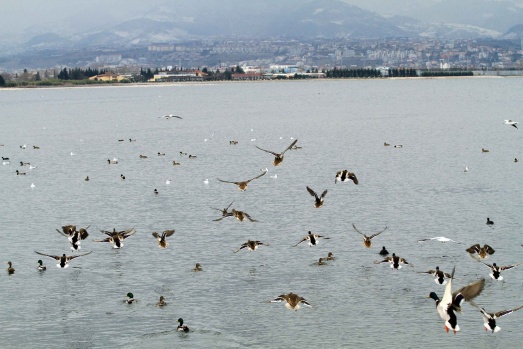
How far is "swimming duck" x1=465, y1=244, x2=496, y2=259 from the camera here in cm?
2331

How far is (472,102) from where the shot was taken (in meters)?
111

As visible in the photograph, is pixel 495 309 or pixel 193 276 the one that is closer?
pixel 495 309

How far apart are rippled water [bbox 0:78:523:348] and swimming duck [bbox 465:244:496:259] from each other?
0.46 m

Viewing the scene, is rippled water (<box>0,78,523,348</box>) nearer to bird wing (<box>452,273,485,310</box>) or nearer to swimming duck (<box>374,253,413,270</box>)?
swimming duck (<box>374,253,413,270</box>)

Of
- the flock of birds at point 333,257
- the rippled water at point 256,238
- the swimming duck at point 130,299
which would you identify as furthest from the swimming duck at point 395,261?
the swimming duck at point 130,299

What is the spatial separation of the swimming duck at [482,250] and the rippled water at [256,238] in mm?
464

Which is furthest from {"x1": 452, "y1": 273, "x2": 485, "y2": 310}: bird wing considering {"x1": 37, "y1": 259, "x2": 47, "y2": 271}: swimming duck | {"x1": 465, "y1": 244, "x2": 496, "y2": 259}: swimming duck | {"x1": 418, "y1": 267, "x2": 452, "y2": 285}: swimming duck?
{"x1": 37, "y1": 259, "x2": 47, "y2": 271}: swimming duck

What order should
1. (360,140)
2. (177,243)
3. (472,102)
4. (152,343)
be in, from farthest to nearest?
1. (472,102)
2. (360,140)
3. (177,243)
4. (152,343)

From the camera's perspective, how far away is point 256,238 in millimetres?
27781

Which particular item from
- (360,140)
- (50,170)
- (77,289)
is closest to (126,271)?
(77,289)

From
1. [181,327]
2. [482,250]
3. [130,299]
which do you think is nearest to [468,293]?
[181,327]

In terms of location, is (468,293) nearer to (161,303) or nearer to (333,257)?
(161,303)

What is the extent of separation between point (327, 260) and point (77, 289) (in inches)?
251

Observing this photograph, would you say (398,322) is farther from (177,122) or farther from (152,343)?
(177,122)
